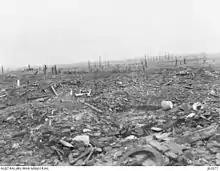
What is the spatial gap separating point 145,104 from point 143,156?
4.92 m

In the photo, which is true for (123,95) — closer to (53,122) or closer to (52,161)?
(53,122)

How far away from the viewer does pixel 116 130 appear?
6824 mm

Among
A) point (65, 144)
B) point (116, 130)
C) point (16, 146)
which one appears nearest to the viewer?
point (65, 144)

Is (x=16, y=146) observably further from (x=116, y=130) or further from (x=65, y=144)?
(x=116, y=130)

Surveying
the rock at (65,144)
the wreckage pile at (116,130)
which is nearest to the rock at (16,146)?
the wreckage pile at (116,130)

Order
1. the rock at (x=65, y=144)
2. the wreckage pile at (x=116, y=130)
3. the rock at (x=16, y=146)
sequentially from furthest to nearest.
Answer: the rock at (x=16, y=146) → the rock at (x=65, y=144) → the wreckage pile at (x=116, y=130)

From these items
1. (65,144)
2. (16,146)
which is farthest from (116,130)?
(16,146)

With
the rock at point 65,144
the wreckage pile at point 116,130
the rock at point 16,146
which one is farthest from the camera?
the rock at point 16,146

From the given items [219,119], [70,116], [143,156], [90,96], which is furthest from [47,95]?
[219,119]

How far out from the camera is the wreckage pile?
15.9ft

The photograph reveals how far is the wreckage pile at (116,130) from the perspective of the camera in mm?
4840

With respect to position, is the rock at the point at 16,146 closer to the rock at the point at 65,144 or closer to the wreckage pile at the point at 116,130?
the wreckage pile at the point at 116,130

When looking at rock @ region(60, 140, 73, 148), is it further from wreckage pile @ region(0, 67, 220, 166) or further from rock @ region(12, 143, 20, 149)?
rock @ region(12, 143, 20, 149)

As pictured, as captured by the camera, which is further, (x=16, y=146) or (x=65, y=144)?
(x=16, y=146)
